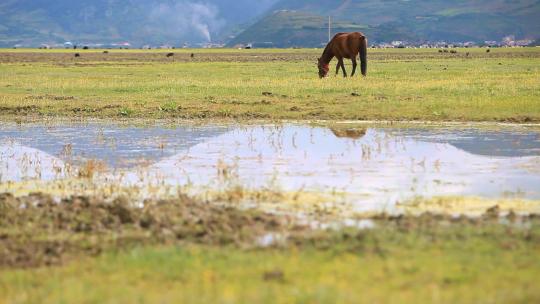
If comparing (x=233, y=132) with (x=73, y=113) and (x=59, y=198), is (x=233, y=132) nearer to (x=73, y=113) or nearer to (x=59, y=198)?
(x=73, y=113)

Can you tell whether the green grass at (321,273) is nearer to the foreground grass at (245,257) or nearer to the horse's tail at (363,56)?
the foreground grass at (245,257)

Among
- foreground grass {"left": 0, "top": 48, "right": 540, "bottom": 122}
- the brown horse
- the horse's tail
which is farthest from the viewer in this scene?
the brown horse

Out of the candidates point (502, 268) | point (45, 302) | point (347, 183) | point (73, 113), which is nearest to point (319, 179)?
point (347, 183)

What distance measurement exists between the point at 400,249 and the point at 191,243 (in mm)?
2631

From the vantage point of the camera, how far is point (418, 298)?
10.2 meters

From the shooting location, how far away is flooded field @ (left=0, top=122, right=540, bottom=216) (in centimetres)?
1645

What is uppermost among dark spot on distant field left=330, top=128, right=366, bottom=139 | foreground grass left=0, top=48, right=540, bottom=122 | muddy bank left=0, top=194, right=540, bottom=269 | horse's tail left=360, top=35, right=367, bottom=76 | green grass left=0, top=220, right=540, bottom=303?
horse's tail left=360, top=35, right=367, bottom=76

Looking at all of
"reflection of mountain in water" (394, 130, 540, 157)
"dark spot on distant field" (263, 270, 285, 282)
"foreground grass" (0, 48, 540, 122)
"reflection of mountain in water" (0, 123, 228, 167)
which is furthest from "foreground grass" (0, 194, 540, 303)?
"foreground grass" (0, 48, 540, 122)

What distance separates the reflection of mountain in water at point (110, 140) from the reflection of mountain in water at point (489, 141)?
18.7 feet

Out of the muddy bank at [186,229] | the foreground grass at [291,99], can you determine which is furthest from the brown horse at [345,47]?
the muddy bank at [186,229]

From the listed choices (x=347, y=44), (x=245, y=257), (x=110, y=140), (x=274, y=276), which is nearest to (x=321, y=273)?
(x=274, y=276)

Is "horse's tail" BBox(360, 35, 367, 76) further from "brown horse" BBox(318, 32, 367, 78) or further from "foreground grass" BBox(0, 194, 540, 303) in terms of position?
"foreground grass" BBox(0, 194, 540, 303)

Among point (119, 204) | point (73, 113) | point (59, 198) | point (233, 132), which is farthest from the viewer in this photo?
point (73, 113)

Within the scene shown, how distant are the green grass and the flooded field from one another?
2.57 m
